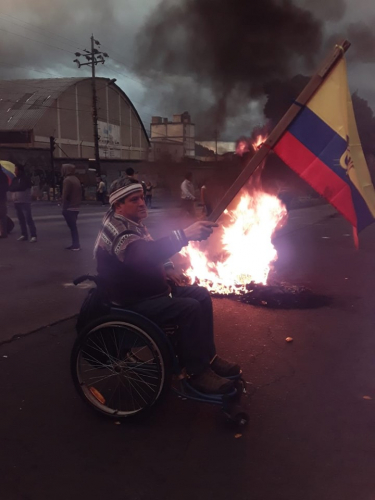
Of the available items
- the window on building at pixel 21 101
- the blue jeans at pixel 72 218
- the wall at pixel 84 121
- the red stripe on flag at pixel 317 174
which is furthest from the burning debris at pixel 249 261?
the window on building at pixel 21 101

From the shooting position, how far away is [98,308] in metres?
3.16

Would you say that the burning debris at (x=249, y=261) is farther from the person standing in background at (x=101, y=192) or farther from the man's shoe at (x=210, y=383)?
the person standing in background at (x=101, y=192)

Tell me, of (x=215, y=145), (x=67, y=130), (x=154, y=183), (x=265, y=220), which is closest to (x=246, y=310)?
(x=265, y=220)

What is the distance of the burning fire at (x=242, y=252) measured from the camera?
6.43 meters

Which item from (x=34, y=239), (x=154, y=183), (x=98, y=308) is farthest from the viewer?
(x=154, y=183)

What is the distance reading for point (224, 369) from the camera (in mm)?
3205

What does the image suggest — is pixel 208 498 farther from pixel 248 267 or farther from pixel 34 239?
pixel 34 239

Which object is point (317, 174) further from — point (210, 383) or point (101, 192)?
point (101, 192)

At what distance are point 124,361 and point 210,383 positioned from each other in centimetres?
62

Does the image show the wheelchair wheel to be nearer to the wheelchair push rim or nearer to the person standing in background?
the wheelchair push rim

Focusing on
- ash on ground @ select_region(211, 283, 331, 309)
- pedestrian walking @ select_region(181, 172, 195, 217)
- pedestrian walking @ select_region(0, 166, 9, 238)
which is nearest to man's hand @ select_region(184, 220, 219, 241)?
ash on ground @ select_region(211, 283, 331, 309)

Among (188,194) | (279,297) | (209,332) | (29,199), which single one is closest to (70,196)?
(29,199)

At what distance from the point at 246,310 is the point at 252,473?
3.06m

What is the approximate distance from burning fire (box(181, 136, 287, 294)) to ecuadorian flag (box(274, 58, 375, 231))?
275cm
